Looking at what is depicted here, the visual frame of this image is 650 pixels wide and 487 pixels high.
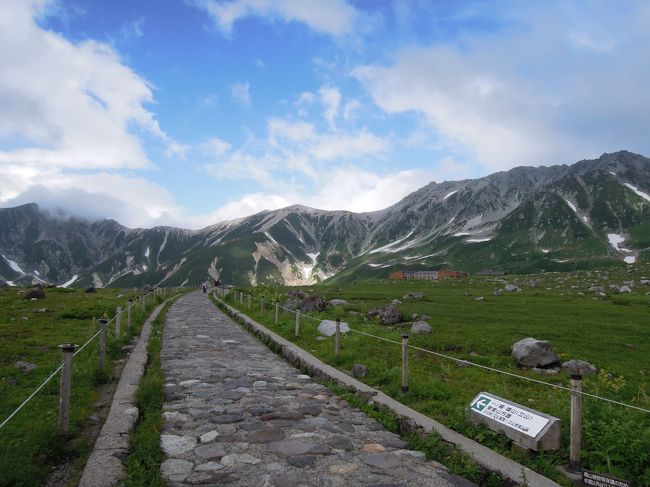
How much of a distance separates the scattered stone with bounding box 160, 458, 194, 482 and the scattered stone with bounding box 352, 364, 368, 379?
7415 millimetres

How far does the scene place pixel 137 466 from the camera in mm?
6734

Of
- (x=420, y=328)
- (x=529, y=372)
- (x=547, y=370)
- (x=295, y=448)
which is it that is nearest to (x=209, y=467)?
(x=295, y=448)

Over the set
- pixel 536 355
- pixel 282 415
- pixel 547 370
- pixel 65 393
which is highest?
pixel 65 393

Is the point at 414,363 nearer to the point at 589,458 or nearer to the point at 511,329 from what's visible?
the point at 589,458

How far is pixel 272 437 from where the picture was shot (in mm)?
8523

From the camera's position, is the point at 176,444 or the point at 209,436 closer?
the point at 176,444

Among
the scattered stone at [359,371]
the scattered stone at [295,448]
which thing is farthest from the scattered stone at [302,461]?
the scattered stone at [359,371]

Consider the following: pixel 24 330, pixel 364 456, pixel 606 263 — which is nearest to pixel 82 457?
pixel 364 456

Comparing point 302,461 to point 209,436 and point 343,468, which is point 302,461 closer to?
point 343,468

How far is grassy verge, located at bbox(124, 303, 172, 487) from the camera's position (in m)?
6.35

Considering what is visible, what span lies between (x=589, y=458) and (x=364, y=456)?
363 centimetres

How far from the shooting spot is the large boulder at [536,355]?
61.6ft

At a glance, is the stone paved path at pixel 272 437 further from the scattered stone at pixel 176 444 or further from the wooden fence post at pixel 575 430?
the wooden fence post at pixel 575 430

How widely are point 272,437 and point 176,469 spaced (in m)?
2.09
